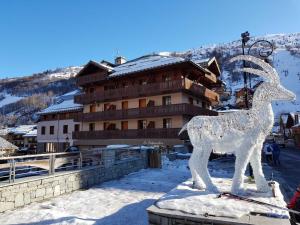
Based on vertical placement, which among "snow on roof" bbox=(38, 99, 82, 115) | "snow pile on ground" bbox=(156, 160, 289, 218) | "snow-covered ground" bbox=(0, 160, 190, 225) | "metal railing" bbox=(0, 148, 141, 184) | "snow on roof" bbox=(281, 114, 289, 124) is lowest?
"snow-covered ground" bbox=(0, 160, 190, 225)

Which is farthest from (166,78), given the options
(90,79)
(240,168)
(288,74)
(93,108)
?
(288,74)

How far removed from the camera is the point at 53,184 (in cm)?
1017

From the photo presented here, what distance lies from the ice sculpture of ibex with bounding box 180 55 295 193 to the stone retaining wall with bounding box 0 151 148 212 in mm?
5351

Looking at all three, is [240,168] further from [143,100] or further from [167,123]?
[143,100]

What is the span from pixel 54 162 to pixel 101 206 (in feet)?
9.42

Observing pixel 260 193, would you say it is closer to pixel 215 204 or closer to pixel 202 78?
pixel 215 204

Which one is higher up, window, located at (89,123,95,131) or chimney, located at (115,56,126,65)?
chimney, located at (115,56,126,65)

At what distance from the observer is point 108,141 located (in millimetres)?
33906

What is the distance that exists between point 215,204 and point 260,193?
167 cm

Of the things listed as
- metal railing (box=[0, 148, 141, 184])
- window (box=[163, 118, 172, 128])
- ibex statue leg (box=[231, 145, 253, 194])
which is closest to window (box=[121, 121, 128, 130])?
window (box=[163, 118, 172, 128])

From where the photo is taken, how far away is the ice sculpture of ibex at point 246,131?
6.96 m

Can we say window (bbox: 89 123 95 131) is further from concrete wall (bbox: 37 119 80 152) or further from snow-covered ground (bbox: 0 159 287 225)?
snow-covered ground (bbox: 0 159 287 225)

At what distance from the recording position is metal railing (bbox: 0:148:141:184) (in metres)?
9.16

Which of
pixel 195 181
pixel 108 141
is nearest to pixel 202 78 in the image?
pixel 108 141
